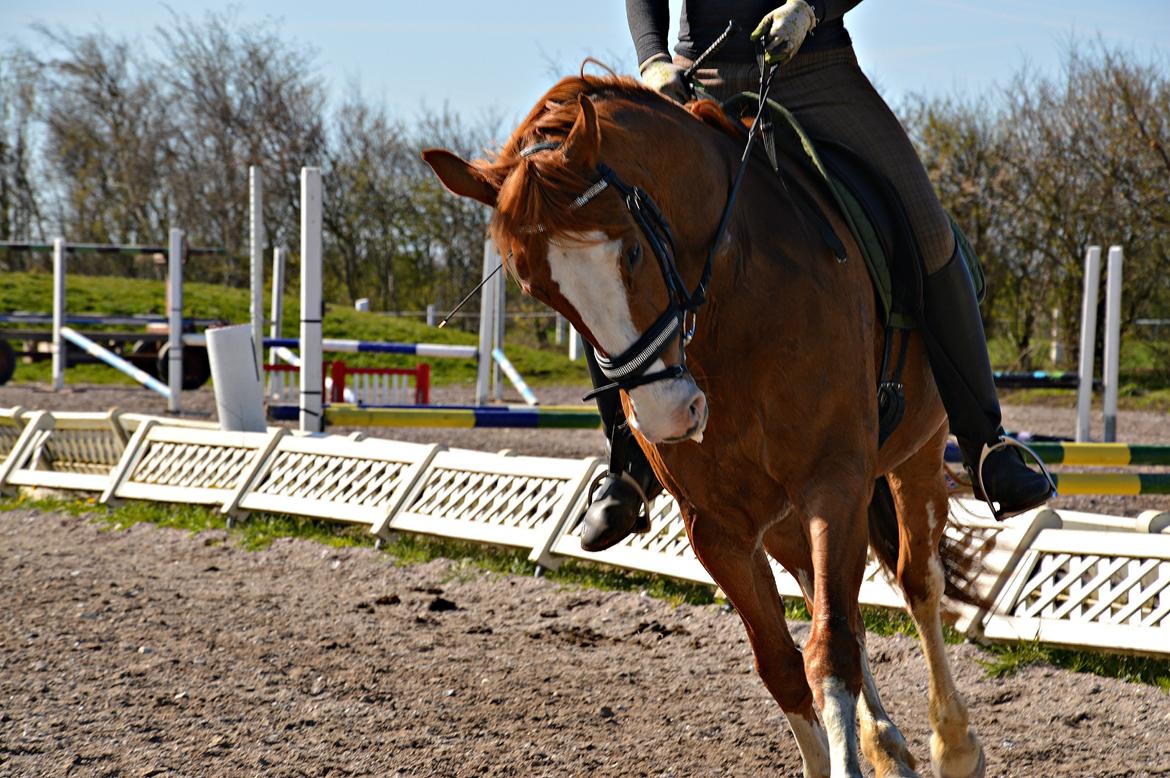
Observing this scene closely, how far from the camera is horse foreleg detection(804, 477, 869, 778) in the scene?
258 centimetres

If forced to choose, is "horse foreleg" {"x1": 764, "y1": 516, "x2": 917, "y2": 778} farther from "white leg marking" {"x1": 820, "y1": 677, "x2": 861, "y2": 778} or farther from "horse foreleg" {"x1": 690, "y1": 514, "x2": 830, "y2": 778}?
"white leg marking" {"x1": 820, "y1": 677, "x2": 861, "y2": 778}

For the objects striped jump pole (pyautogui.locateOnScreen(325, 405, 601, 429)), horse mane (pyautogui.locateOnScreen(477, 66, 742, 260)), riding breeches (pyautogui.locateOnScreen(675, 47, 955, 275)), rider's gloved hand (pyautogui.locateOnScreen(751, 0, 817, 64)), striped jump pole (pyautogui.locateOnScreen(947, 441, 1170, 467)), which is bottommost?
striped jump pole (pyautogui.locateOnScreen(325, 405, 601, 429))

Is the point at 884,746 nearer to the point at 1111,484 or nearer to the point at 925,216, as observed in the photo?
the point at 925,216

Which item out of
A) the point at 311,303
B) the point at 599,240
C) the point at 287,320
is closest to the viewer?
the point at 599,240

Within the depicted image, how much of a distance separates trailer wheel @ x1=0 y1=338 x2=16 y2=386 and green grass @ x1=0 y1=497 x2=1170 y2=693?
10698 mm

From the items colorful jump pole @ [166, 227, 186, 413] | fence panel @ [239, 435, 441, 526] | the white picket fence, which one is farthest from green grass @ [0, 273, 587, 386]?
fence panel @ [239, 435, 441, 526]

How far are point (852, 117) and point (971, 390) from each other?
822mm

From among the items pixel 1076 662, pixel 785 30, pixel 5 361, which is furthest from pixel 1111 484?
pixel 5 361

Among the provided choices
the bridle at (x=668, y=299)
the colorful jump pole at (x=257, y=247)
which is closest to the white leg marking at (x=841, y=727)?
the bridle at (x=668, y=299)

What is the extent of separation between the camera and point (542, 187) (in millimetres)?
2316

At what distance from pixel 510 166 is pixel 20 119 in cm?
3477

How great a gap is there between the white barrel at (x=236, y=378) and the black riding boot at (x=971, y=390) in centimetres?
587

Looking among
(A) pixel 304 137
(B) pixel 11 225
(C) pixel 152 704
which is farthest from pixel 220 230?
(C) pixel 152 704

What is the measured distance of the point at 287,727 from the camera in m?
3.70
